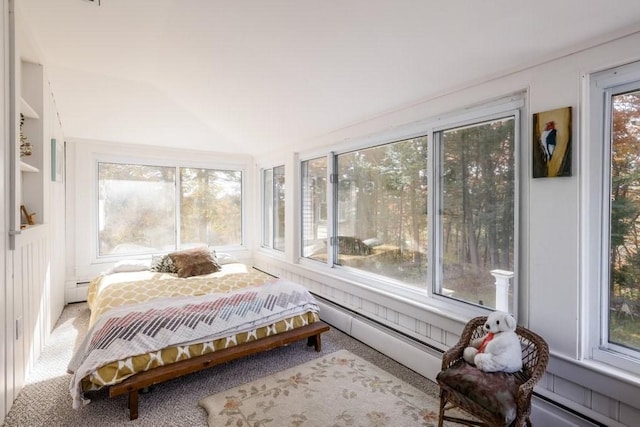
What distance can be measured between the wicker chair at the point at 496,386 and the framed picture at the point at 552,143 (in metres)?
0.87

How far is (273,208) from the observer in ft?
15.3

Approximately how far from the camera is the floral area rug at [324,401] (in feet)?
6.11

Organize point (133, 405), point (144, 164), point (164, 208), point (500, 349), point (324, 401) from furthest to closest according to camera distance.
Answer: point (164, 208) → point (144, 164) → point (324, 401) → point (133, 405) → point (500, 349)

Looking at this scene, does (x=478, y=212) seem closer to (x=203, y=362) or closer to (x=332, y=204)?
(x=332, y=204)

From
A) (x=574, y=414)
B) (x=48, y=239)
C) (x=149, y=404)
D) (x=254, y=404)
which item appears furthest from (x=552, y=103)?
(x=48, y=239)

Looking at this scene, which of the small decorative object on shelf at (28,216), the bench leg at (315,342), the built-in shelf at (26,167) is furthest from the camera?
the bench leg at (315,342)

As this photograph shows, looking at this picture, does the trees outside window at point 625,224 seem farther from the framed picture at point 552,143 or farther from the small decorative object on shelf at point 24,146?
the small decorative object on shelf at point 24,146

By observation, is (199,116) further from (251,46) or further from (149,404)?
(149,404)

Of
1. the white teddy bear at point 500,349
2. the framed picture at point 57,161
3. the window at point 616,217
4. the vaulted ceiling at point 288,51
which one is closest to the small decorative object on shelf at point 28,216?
the framed picture at point 57,161

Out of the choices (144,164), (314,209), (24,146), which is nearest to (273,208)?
(314,209)

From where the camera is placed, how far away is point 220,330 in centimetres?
232

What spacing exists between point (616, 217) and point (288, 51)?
7.29ft

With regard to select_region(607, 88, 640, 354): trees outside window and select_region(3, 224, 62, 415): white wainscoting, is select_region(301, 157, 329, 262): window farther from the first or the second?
select_region(3, 224, 62, 415): white wainscoting

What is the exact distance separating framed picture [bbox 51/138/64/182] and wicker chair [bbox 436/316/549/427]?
3789 millimetres
